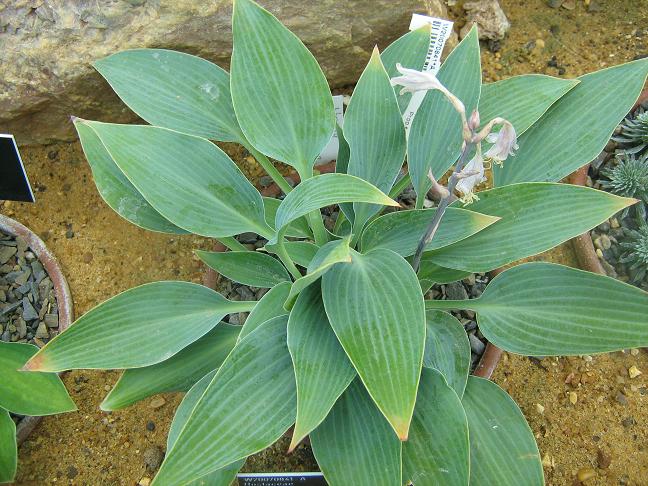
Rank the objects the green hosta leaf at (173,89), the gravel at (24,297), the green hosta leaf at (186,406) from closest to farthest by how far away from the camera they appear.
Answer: the green hosta leaf at (186,406) < the green hosta leaf at (173,89) < the gravel at (24,297)

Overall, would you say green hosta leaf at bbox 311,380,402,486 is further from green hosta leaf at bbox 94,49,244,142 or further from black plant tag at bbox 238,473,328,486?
green hosta leaf at bbox 94,49,244,142

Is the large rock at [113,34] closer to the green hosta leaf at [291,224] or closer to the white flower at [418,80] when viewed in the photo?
the green hosta leaf at [291,224]

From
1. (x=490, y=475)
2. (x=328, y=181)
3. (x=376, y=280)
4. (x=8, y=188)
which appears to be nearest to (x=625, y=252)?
(x=490, y=475)

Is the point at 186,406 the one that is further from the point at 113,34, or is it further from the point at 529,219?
the point at 113,34

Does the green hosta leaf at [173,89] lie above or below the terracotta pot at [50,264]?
above

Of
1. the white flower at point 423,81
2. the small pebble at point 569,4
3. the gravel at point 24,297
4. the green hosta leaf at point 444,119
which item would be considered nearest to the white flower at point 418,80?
the white flower at point 423,81

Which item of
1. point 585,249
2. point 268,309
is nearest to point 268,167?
point 268,309
